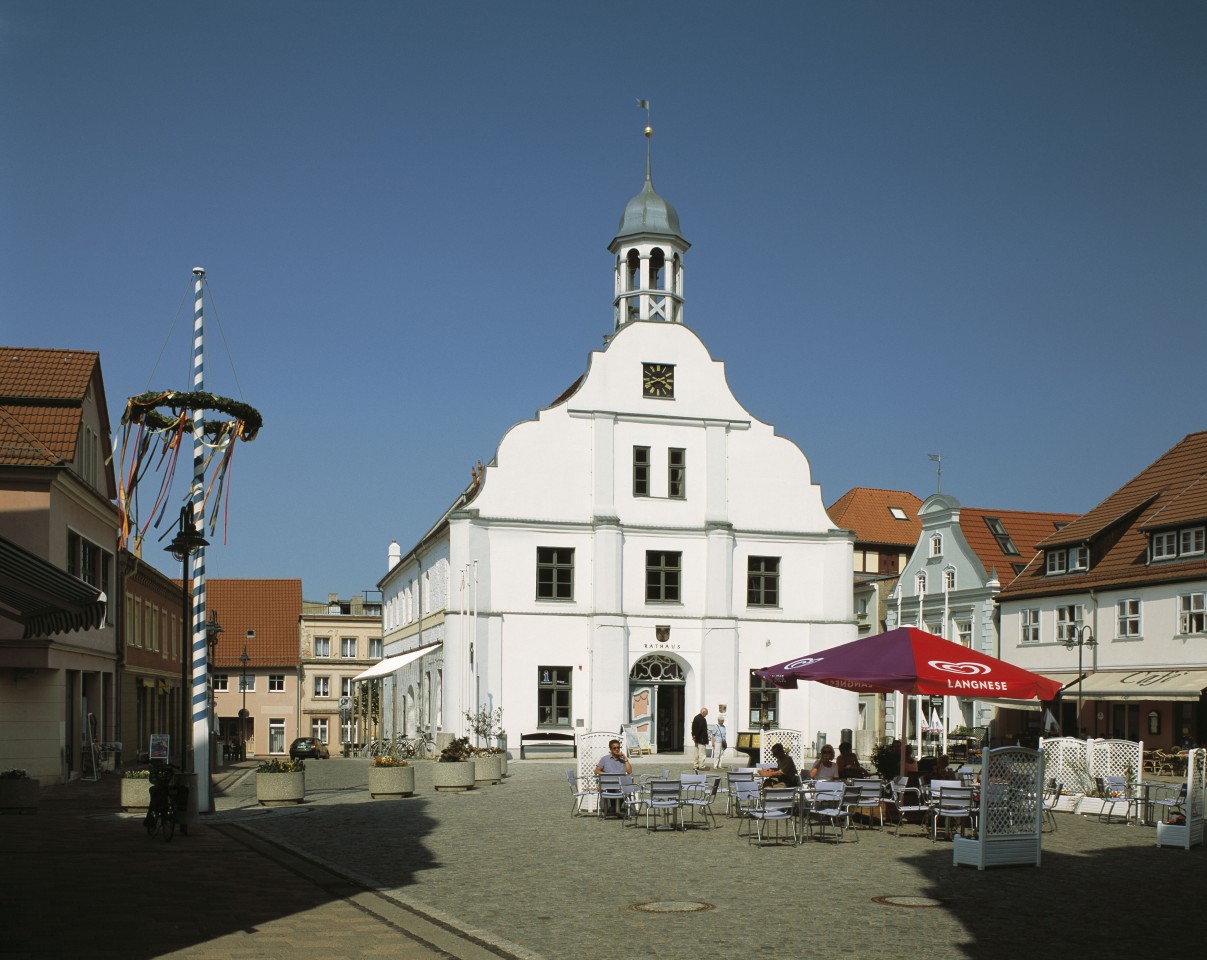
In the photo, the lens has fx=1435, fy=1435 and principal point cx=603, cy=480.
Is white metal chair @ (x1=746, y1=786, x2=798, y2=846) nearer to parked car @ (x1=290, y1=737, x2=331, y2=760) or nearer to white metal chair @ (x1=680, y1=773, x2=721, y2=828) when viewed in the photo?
white metal chair @ (x1=680, y1=773, x2=721, y2=828)

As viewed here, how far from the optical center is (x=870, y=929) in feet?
38.8

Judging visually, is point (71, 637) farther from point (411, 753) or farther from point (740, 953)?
point (740, 953)

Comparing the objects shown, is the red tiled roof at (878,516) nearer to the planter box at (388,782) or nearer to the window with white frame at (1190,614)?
the window with white frame at (1190,614)

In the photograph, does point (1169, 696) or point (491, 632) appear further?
point (491, 632)

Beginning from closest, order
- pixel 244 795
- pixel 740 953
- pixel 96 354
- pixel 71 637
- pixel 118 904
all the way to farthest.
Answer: pixel 740 953
pixel 118 904
pixel 244 795
pixel 71 637
pixel 96 354

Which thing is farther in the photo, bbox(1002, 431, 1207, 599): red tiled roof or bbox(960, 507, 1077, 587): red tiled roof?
bbox(960, 507, 1077, 587): red tiled roof

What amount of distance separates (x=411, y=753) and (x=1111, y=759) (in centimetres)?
Result: 2780

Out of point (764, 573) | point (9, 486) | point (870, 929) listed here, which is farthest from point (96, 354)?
point (870, 929)

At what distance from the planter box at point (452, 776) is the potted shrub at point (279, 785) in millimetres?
4078

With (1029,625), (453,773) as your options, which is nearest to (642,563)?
(1029,625)

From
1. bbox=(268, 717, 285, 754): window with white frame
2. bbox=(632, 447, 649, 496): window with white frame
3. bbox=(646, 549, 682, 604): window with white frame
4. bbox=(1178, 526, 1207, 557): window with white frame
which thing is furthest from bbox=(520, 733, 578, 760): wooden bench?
bbox=(268, 717, 285, 754): window with white frame

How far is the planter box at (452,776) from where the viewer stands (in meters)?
29.3

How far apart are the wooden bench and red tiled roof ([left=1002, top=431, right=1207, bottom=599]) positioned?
18.8m

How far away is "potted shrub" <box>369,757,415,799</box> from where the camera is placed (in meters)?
27.3
